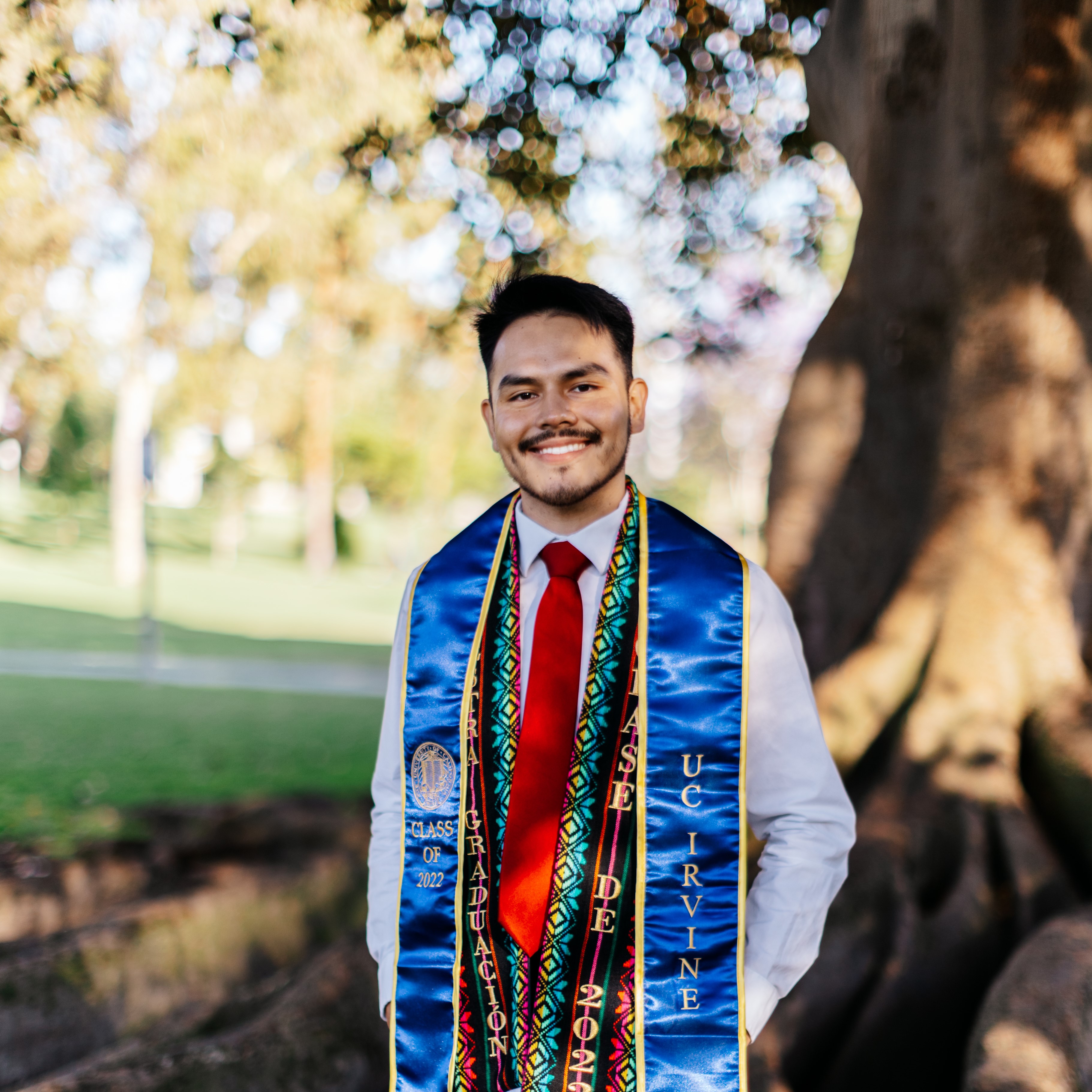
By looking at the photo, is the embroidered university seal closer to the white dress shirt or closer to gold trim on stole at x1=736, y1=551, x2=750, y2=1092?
the white dress shirt

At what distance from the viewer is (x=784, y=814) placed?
1916mm

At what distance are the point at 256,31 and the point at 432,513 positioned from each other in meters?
32.4

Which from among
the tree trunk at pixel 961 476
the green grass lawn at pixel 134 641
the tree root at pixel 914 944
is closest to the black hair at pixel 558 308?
the tree root at pixel 914 944

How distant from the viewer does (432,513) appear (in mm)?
36875

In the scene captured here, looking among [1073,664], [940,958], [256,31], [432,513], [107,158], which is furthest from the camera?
[432,513]

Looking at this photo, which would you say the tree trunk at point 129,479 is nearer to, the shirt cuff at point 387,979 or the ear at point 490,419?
the ear at point 490,419

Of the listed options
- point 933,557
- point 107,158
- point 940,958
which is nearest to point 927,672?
point 933,557

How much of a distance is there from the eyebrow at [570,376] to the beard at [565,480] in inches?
4.1

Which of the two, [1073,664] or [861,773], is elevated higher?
[1073,664]

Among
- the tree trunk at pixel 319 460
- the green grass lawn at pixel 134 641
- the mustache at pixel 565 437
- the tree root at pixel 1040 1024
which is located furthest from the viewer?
the tree trunk at pixel 319 460

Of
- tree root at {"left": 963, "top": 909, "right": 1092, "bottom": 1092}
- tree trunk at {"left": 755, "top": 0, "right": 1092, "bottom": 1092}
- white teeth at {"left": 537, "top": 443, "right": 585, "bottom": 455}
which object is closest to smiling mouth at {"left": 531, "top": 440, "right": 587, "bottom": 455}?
white teeth at {"left": 537, "top": 443, "right": 585, "bottom": 455}

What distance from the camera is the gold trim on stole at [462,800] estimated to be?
78.5 inches

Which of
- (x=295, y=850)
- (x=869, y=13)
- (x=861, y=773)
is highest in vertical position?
(x=869, y=13)

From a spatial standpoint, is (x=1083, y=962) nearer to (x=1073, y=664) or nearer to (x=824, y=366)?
(x=1073, y=664)
